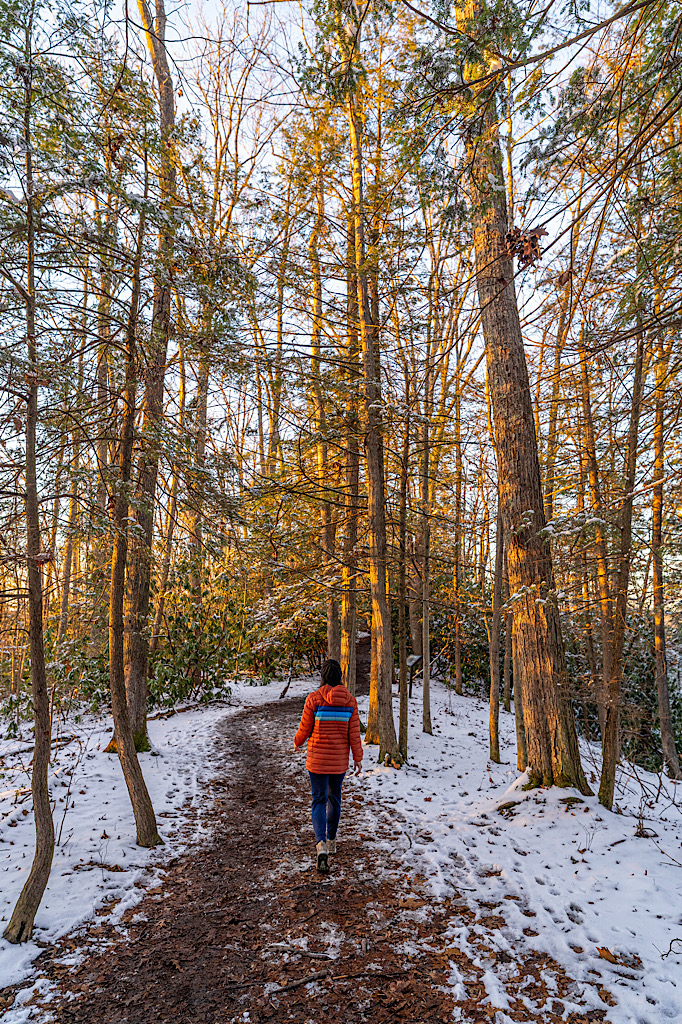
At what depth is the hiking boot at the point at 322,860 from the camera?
461 centimetres

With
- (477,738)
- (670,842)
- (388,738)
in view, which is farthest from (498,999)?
(477,738)

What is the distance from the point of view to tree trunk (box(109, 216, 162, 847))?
4.91 metres

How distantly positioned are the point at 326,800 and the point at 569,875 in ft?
7.04

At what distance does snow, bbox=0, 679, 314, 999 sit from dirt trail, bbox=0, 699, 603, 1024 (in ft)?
0.70

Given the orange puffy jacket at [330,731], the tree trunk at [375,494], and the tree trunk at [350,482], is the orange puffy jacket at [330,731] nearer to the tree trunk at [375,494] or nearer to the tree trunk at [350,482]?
the tree trunk at [375,494]

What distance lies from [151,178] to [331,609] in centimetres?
791

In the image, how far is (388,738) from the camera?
7816mm

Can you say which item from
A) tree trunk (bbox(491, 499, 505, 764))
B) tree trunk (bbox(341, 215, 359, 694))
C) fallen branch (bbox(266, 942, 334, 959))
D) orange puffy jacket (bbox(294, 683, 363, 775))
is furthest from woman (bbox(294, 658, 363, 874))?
tree trunk (bbox(491, 499, 505, 764))

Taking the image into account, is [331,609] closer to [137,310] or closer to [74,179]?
[137,310]

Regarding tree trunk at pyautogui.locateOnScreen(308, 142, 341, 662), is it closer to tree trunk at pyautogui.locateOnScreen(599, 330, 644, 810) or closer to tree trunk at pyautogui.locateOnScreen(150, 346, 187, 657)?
tree trunk at pyautogui.locateOnScreen(150, 346, 187, 657)

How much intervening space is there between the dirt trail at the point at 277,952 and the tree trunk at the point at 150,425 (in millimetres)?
2966

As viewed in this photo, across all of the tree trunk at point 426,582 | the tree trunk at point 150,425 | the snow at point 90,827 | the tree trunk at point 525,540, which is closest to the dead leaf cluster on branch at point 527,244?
the tree trunk at point 525,540

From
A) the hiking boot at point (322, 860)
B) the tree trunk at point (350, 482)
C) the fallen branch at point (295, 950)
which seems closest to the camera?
the fallen branch at point (295, 950)

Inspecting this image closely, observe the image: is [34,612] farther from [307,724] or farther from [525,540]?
[525,540]
